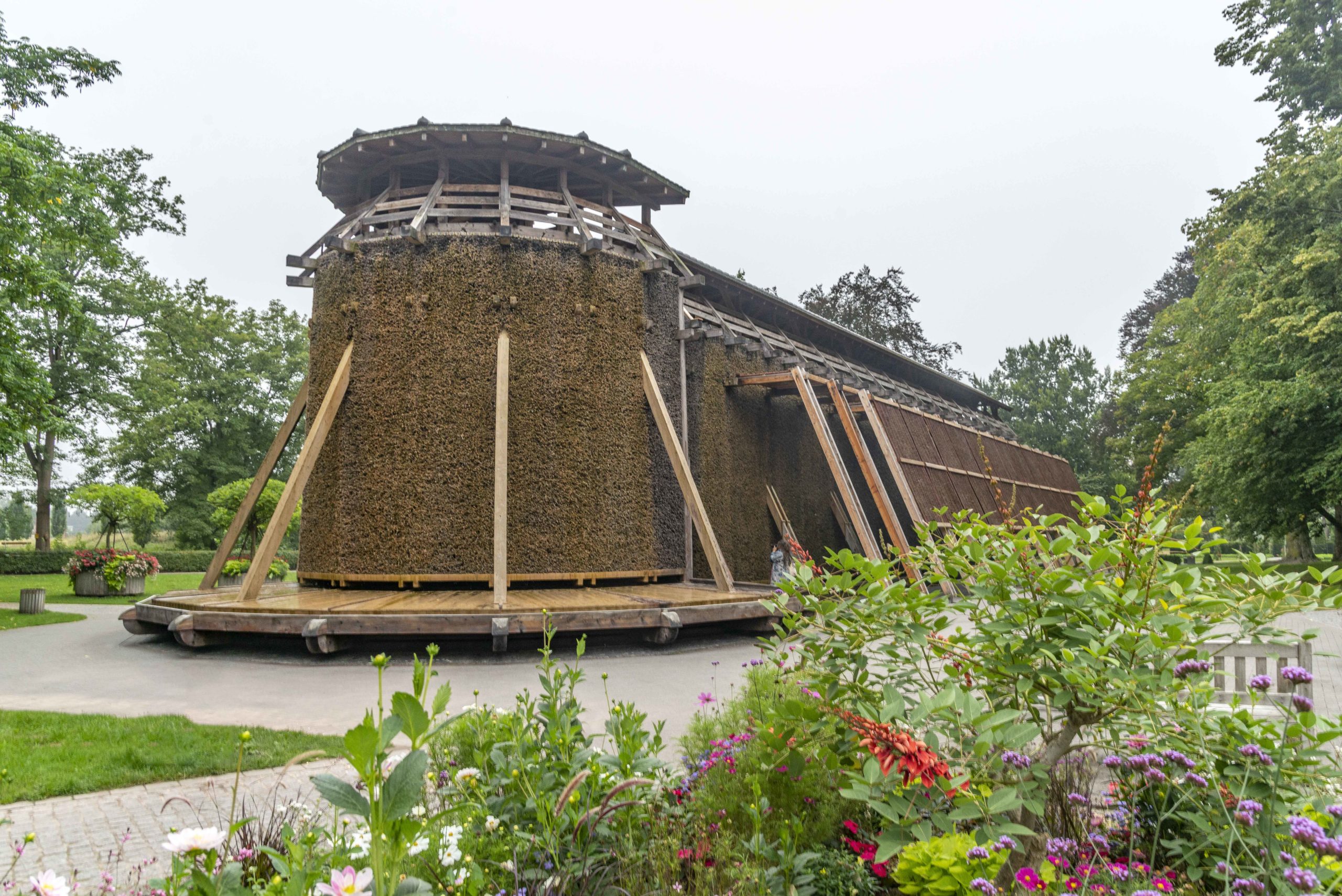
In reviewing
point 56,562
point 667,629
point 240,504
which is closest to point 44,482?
point 56,562

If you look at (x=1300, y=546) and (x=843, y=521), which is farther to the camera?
(x=1300, y=546)

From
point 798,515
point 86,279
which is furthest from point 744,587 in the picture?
point 86,279

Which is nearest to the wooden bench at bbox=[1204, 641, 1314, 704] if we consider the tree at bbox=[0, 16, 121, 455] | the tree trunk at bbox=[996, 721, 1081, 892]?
the tree trunk at bbox=[996, 721, 1081, 892]

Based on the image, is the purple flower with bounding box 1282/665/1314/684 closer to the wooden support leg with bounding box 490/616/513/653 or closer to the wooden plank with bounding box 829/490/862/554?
the wooden support leg with bounding box 490/616/513/653

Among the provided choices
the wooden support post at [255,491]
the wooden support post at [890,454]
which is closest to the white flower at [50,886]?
the wooden support post at [255,491]

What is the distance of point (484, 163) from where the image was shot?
13.0 meters

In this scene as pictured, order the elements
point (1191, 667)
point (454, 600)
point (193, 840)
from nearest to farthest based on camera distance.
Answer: point (193, 840)
point (1191, 667)
point (454, 600)

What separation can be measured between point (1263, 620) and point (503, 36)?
1502 cm

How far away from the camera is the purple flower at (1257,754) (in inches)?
77.4

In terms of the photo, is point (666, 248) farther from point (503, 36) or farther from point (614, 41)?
point (503, 36)

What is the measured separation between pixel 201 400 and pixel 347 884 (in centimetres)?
3683

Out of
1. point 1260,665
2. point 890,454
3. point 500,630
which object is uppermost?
point 890,454

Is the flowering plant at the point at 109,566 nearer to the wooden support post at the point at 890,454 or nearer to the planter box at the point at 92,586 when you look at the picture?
the planter box at the point at 92,586

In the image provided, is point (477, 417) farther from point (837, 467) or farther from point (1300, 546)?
point (1300, 546)
